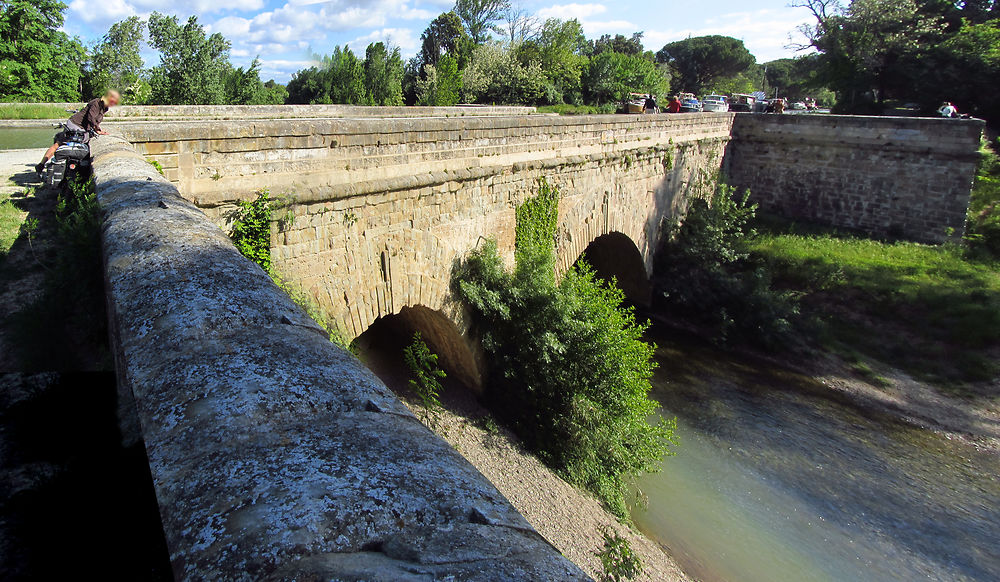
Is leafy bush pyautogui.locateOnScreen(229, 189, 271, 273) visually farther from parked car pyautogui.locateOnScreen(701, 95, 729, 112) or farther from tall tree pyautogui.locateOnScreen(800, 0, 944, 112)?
parked car pyautogui.locateOnScreen(701, 95, 729, 112)

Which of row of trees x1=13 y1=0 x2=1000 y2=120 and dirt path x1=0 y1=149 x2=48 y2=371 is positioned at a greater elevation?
row of trees x1=13 y1=0 x2=1000 y2=120

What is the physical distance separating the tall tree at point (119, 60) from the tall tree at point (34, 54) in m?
1.33

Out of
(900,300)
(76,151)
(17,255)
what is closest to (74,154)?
(76,151)

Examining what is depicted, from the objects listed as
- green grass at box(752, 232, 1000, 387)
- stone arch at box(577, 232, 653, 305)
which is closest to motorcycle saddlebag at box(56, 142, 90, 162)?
stone arch at box(577, 232, 653, 305)

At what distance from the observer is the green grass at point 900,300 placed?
1304cm

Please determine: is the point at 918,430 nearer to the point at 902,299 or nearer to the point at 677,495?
the point at 902,299

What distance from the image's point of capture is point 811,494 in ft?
30.1

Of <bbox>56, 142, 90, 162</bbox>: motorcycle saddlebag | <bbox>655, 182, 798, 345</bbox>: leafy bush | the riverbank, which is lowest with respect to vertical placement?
the riverbank

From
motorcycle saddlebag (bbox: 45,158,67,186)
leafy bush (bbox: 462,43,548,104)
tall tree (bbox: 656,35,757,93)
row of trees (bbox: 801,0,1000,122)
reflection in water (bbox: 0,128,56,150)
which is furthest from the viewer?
tall tree (bbox: 656,35,757,93)

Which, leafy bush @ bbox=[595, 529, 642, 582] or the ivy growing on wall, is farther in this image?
leafy bush @ bbox=[595, 529, 642, 582]

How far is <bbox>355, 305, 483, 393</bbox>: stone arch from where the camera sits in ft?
28.7

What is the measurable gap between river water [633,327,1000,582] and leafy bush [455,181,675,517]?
105 centimetres

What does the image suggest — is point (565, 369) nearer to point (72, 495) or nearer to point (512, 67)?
point (72, 495)

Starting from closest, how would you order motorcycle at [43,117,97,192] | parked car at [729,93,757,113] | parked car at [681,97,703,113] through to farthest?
motorcycle at [43,117,97,192] < parked car at [681,97,703,113] < parked car at [729,93,757,113]
